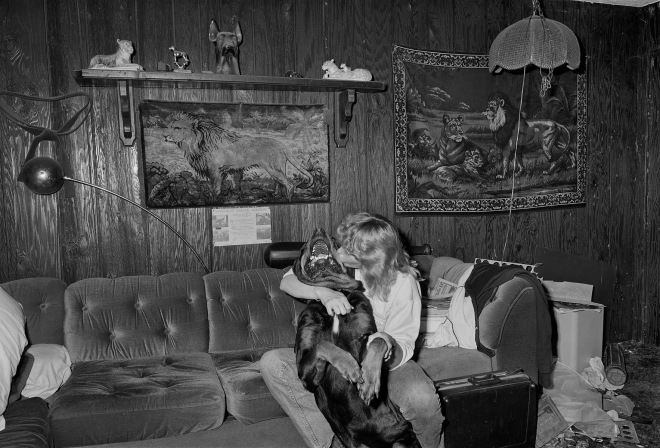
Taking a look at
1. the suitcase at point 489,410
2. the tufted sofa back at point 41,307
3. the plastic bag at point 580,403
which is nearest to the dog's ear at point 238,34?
the tufted sofa back at point 41,307

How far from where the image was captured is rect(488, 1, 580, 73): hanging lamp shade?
290 centimetres

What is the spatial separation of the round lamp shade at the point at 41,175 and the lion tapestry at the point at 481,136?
2032mm

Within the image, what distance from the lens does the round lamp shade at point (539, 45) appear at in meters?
2.90

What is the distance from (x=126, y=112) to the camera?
2.99m

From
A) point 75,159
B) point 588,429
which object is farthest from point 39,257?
point 588,429

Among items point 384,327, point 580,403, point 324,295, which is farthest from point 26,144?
point 580,403

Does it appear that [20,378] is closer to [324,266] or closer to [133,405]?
[133,405]

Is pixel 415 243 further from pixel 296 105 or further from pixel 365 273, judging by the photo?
pixel 365 273

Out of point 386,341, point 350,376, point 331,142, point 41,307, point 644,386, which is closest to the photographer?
point 350,376

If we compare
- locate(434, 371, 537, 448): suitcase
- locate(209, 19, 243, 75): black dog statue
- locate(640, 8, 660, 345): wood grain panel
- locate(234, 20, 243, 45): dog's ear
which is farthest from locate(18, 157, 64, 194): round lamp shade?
locate(640, 8, 660, 345): wood grain panel

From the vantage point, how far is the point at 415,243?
3666 mm

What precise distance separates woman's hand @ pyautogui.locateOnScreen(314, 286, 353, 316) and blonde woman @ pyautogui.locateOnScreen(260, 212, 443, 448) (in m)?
0.04

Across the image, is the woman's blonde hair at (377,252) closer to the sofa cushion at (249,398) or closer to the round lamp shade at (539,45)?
the sofa cushion at (249,398)

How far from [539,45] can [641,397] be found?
2137 mm
